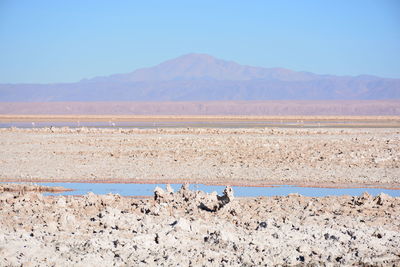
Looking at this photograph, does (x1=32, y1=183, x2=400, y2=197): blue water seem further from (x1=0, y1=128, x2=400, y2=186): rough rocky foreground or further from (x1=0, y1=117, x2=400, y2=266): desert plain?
(x1=0, y1=128, x2=400, y2=186): rough rocky foreground

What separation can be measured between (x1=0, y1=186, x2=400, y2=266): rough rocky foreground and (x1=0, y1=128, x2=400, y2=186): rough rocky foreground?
5659mm

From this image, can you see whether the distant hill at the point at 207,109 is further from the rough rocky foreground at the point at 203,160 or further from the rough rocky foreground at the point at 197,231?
the rough rocky foreground at the point at 197,231

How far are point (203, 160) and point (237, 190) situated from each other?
6.36 meters

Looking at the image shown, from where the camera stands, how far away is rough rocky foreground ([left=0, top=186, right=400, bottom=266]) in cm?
929

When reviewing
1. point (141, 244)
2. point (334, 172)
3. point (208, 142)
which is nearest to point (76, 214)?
point (141, 244)

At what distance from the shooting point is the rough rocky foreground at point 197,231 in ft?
30.5

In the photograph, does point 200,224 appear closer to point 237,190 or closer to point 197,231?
point 197,231

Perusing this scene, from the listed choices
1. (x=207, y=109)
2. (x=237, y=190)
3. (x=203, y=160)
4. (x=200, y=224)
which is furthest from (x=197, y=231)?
(x=207, y=109)

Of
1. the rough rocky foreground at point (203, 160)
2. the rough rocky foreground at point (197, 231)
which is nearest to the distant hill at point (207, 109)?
the rough rocky foreground at point (203, 160)

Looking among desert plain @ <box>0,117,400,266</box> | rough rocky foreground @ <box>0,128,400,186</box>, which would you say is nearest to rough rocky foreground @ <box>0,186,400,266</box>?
desert plain @ <box>0,117,400,266</box>

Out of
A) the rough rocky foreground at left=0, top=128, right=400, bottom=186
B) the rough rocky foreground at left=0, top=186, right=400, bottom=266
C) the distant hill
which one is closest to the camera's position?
the rough rocky foreground at left=0, top=186, right=400, bottom=266

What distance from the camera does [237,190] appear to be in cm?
1655

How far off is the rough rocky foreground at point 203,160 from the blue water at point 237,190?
0.88m

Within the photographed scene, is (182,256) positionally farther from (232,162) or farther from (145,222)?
(232,162)
